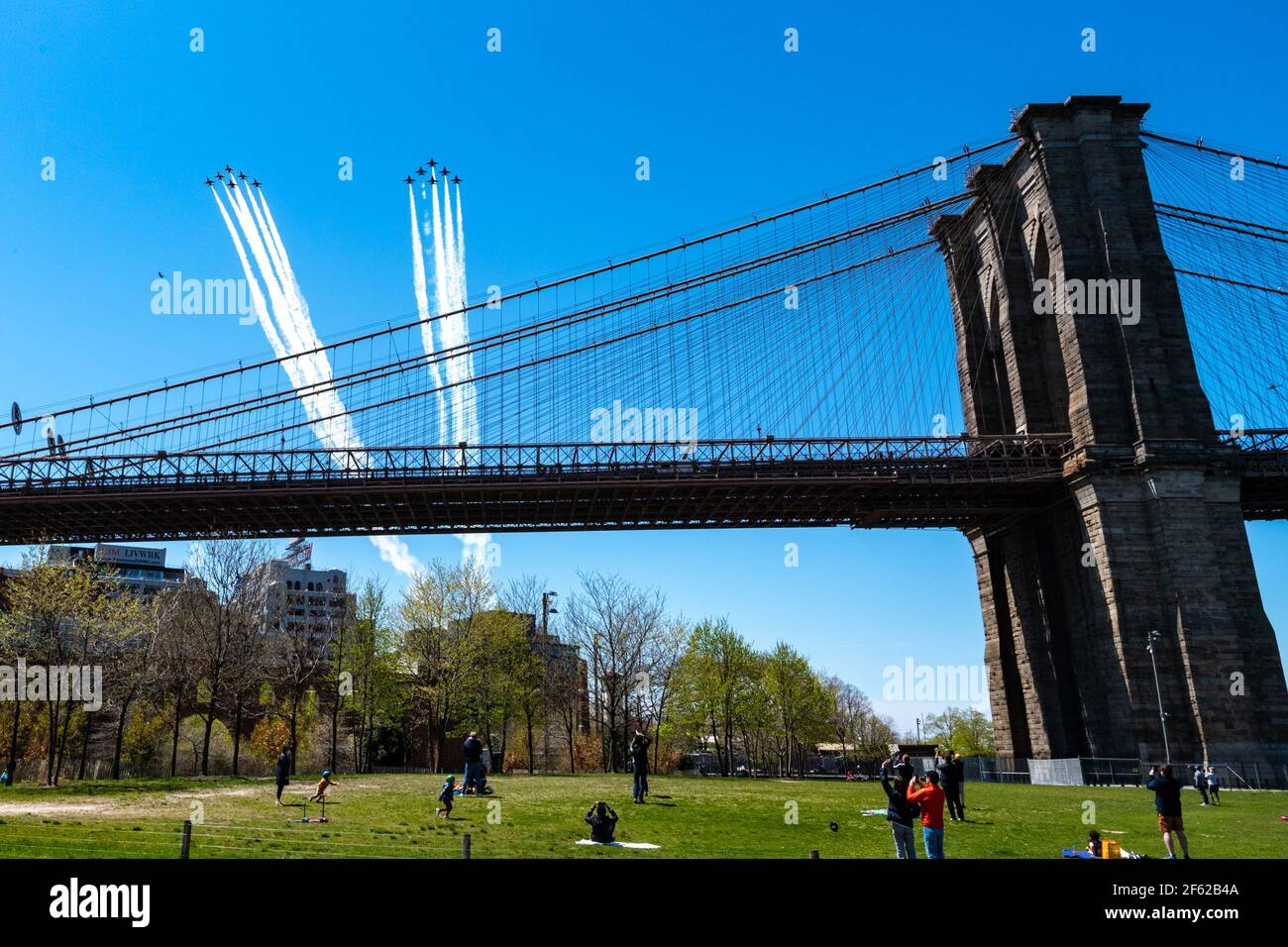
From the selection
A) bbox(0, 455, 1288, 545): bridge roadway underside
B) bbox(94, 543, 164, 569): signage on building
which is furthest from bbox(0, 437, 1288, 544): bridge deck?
bbox(94, 543, 164, 569): signage on building

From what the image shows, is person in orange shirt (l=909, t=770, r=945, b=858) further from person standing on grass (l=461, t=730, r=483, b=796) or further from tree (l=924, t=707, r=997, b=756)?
tree (l=924, t=707, r=997, b=756)

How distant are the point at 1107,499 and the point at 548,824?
3272 cm

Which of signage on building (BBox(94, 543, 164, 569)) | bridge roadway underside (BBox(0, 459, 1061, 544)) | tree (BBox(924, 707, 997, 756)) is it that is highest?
signage on building (BBox(94, 543, 164, 569))

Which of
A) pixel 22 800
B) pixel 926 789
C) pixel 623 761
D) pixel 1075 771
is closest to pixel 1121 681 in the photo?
pixel 1075 771

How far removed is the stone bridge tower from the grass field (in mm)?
9340

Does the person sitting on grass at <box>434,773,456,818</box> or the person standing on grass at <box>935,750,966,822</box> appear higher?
the person sitting on grass at <box>434,773,456,818</box>

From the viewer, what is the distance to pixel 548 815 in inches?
810

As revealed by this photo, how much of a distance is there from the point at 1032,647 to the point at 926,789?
36708 millimetres

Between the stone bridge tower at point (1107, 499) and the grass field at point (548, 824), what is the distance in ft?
30.6

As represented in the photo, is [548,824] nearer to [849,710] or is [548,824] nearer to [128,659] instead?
[128,659]

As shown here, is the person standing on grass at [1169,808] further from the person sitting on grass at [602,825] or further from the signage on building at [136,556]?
the signage on building at [136,556]

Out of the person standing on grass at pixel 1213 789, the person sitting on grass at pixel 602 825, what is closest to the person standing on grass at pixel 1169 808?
the person sitting on grass at pixel 602 825

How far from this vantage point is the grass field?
15.3 meters
